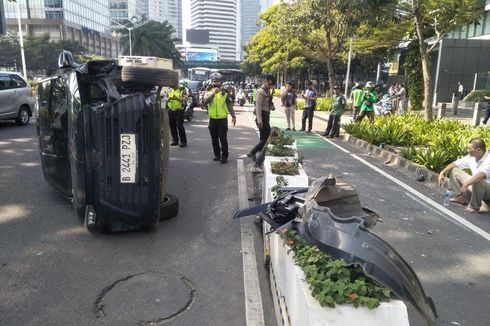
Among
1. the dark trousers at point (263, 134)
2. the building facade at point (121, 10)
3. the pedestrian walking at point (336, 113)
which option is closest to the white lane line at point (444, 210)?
the dark trousers at point (263, 134)

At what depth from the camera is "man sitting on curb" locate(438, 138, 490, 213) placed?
5796mm

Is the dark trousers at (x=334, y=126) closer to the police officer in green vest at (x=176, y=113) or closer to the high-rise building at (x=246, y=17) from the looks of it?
the police officer in green vest at (x=176, y=113)

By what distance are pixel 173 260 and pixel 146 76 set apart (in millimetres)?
1971

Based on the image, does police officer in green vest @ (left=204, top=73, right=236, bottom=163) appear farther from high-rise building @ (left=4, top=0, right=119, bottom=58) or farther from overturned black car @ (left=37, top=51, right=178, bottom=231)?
high-rise building @ (left=4, top=0, right=119, bottom=58)

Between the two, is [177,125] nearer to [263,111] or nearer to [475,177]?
[263,111]

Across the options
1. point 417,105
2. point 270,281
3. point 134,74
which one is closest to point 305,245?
point 270,281

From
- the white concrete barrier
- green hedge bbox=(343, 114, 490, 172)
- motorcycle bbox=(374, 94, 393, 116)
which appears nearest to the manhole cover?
the white concrete barrier

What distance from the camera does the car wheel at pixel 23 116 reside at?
1372cm

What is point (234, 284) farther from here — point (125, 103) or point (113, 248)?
point (125, 103)

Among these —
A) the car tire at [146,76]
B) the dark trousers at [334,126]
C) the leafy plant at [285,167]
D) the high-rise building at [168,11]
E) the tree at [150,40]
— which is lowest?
the dark trousers at [334,126]

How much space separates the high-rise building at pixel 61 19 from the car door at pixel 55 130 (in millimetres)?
93909

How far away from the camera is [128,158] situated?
423 centimetres

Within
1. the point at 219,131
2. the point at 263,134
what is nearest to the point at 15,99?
the point at 219,131

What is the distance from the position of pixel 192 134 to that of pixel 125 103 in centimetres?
921
